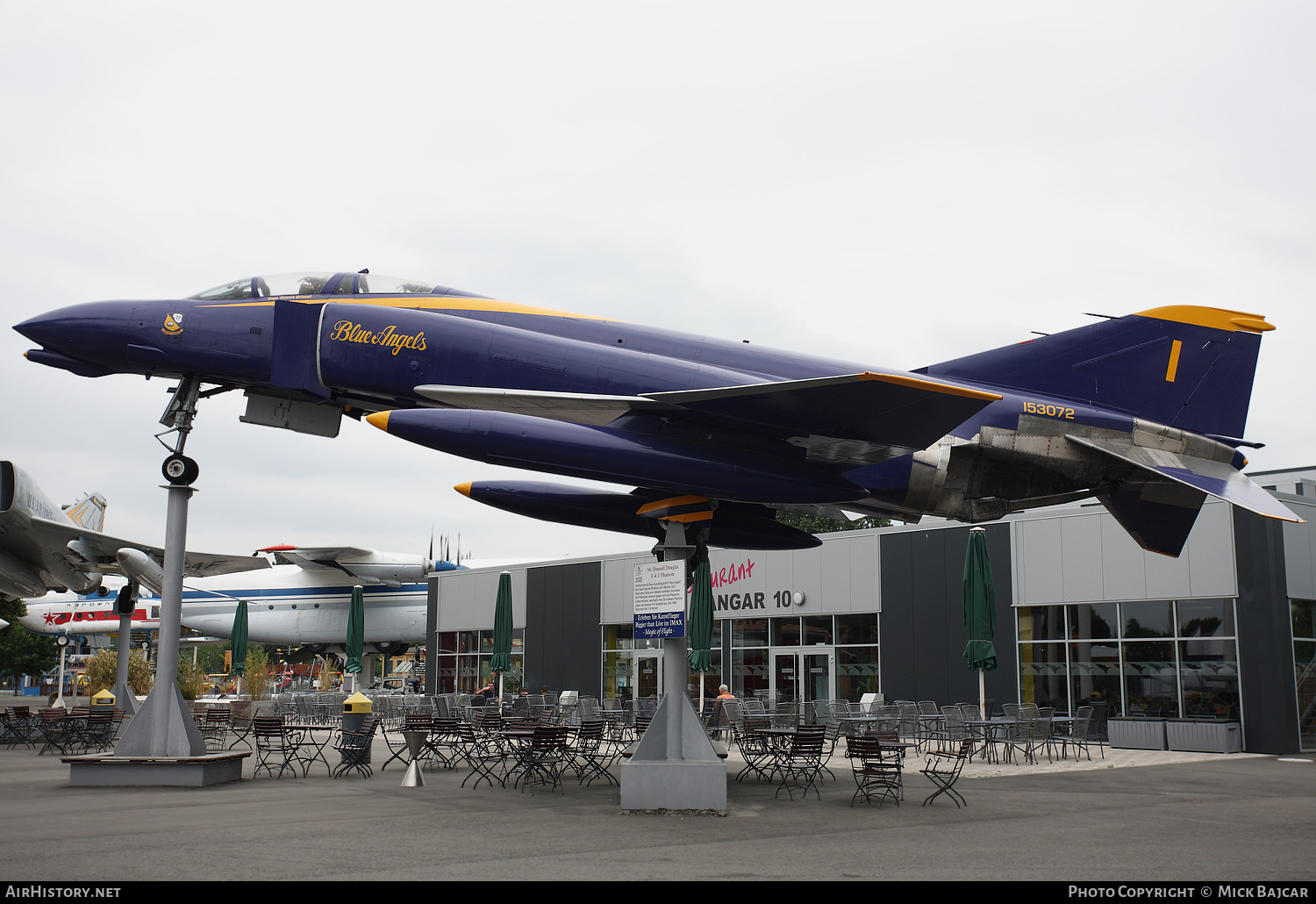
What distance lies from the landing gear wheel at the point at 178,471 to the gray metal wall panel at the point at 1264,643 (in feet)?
59.0

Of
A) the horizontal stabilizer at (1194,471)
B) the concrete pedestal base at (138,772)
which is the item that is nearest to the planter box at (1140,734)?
the horizontal stabilizer at (1194,471)

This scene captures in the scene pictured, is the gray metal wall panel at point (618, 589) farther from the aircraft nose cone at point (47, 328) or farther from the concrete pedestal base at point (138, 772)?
the aircraft nose cone at point (47, 328)

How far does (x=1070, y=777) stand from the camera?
13984mm

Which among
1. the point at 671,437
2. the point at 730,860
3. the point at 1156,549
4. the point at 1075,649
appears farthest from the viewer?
the point at 1075,649

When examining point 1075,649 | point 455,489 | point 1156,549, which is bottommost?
point 1075,649

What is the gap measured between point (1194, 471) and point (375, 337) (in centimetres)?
994

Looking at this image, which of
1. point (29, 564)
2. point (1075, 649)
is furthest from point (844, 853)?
point (29, 564)

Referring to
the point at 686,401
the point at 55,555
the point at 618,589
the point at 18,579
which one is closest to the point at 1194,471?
the point at 686,401

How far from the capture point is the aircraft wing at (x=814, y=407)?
32.2 ft

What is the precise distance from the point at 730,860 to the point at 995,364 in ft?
25.0

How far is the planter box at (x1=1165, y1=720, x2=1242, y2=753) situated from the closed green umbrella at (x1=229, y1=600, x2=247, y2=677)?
78.9ft
